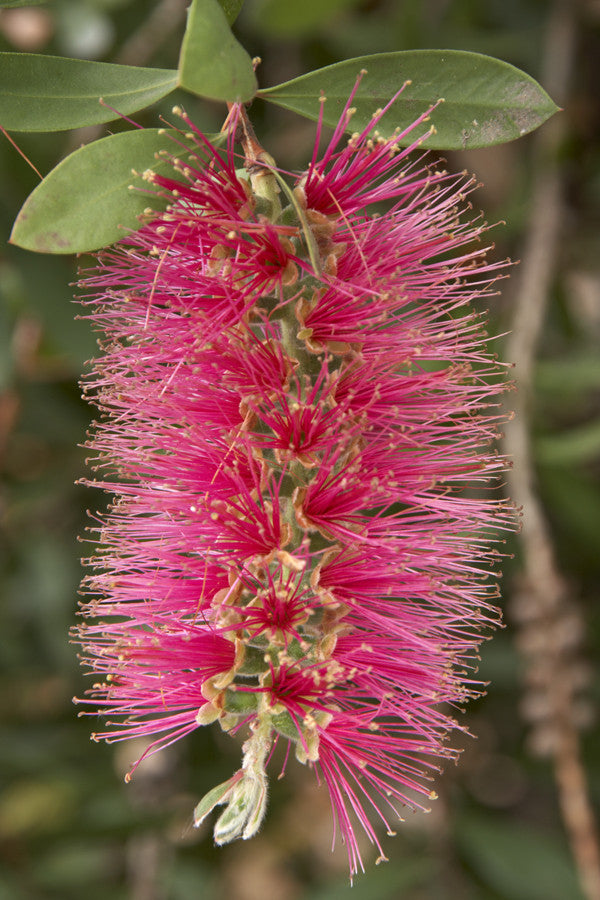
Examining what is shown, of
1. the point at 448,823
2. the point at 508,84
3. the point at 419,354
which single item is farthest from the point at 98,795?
the point at 508,84

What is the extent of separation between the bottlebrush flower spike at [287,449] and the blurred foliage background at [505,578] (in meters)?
0.81

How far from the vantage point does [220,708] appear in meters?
1.40

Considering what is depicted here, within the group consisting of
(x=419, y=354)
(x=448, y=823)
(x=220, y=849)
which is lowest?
(x=220, y=849)

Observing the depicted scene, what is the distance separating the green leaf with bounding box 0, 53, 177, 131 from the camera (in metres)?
1.22

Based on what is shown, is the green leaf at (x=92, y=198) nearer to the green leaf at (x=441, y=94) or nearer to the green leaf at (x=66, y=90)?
the green leaf at (x=66, y=90)

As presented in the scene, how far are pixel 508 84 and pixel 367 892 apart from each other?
2.31 meters

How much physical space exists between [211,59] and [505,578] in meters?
2.10

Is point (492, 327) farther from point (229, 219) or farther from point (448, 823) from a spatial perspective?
point (448, 823)

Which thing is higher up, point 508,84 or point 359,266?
point 508,84

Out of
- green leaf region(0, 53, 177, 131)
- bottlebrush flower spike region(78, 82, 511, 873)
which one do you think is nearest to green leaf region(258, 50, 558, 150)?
bottlebrush flower spike region(78, 82, 511, 873)

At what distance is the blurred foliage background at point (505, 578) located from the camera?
2416mm

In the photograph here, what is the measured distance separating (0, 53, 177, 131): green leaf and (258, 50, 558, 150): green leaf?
0.60ft

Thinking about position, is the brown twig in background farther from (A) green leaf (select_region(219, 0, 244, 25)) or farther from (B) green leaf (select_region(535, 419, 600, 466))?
(A) green leaf (select_region(219, 0, 244, 25))

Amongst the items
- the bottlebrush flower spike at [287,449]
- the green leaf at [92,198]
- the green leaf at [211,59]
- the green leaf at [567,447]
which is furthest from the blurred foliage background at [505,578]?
the green leaf at [211,59]
